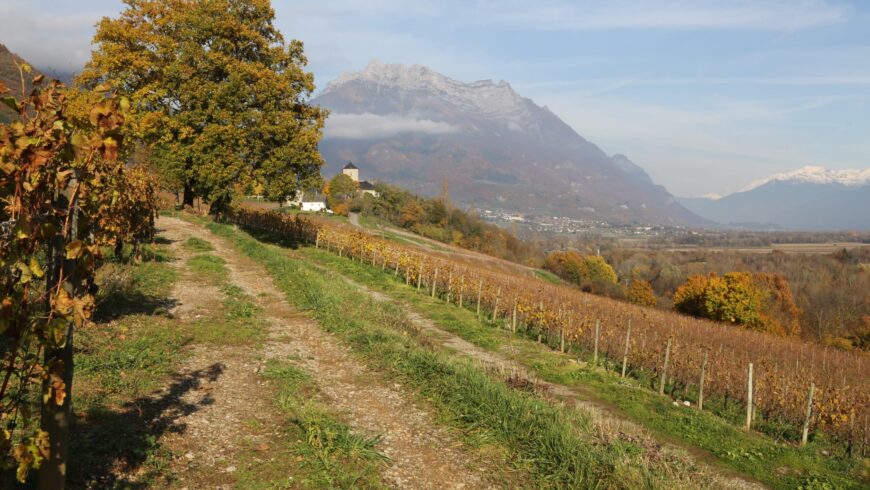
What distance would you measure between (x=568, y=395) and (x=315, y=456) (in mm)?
9854

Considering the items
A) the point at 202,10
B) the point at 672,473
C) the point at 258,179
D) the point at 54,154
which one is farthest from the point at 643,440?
the point at 202,10

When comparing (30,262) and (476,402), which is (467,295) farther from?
(30,262)

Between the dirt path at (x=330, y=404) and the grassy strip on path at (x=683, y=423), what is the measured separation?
7311 millimetres

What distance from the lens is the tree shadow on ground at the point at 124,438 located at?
637 centimetres

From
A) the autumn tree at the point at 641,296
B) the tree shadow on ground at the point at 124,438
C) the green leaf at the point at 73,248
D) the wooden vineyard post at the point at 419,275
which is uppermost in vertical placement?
the green leaf at the point at 73,248

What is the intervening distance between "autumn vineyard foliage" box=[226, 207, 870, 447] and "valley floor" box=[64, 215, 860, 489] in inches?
142

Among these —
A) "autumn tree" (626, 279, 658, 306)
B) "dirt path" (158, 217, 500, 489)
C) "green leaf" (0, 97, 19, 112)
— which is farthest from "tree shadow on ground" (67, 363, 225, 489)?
"autumn tree" (626, 279, 658, 306)

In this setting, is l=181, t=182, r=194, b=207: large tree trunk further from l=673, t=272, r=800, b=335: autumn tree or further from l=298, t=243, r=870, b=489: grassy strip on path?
l=673, t=272, r=800, b=335: autumn tree

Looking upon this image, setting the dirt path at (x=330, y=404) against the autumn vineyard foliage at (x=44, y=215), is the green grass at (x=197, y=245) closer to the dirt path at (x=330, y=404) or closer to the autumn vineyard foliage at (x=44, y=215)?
the dirt path at (x=330, y=404)

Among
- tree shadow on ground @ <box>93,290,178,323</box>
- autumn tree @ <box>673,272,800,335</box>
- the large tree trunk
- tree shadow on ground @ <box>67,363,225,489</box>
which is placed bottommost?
autumn tree @ <box>673,272,800,335</box>

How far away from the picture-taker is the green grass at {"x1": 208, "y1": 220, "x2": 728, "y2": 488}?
7.75 meters

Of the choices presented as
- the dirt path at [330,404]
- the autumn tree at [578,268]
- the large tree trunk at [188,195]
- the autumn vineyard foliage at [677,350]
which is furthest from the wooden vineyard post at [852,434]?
the autumn tree at [578,268]

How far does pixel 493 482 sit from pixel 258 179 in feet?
89.0

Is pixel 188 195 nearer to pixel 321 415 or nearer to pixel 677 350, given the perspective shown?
pixel 677 350
